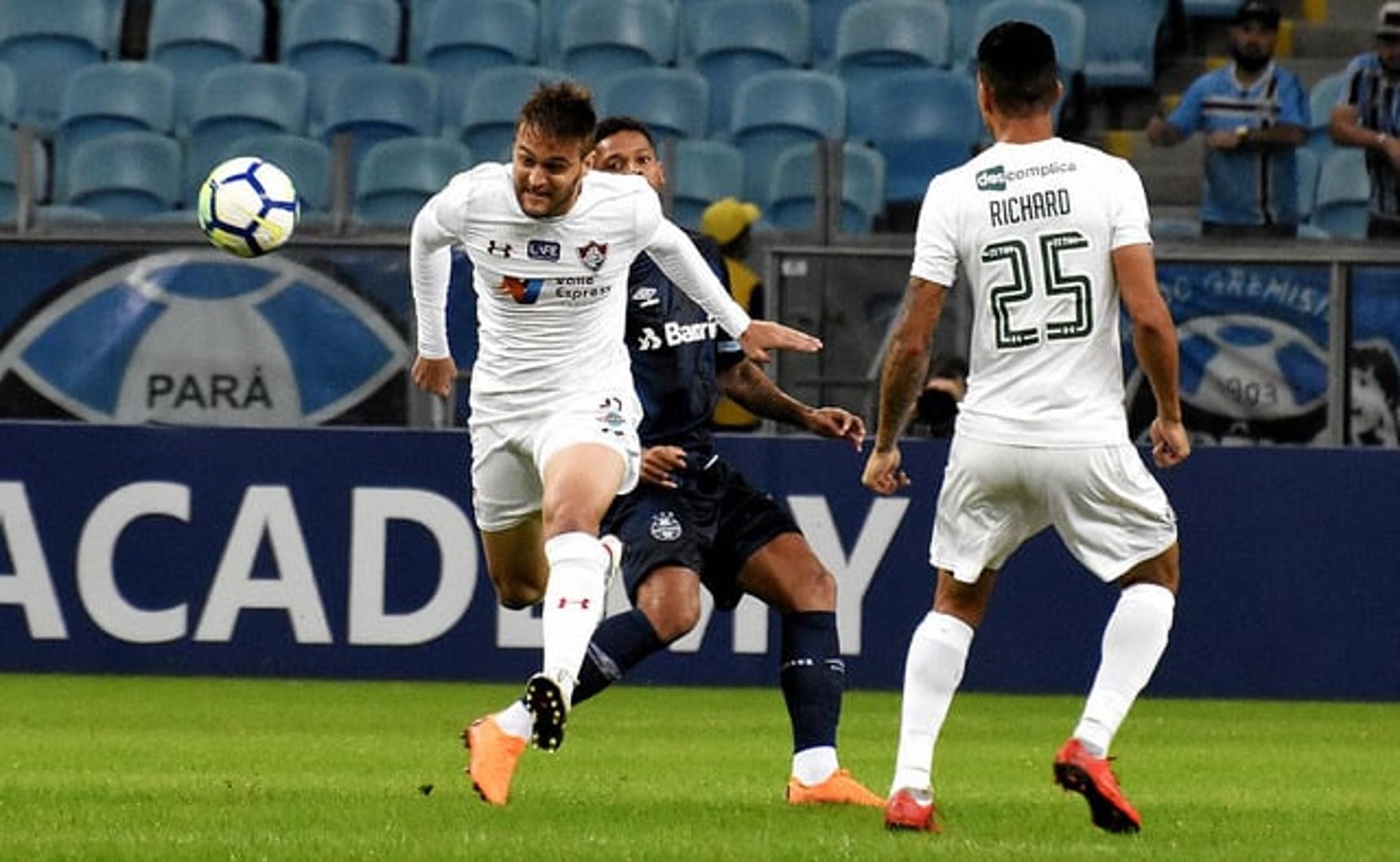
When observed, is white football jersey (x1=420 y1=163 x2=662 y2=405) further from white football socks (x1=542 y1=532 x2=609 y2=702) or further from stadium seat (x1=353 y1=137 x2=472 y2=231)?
stadium seat (x1=353 y1=137 x2=472 y2=231)

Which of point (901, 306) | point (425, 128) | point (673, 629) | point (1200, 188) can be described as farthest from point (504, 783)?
point (425, 128)

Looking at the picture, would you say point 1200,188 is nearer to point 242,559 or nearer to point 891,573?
point 891,573

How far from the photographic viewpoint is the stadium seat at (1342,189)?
14516 mm

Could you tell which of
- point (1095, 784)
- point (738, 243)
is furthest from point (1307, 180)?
point (1095, 784)

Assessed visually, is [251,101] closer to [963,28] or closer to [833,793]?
[963,28]

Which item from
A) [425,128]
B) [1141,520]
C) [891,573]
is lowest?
[891,573]

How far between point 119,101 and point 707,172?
3825 mm

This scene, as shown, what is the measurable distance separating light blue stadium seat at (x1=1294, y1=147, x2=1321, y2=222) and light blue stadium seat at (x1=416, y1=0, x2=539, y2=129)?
5.62 m

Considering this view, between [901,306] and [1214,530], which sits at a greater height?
[901,306]

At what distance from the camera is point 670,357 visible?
897cm

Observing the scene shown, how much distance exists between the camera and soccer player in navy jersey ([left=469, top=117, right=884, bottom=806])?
8.42m

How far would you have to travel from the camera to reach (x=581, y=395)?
328 inches

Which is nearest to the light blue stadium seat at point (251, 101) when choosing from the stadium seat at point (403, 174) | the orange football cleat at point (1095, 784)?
the stadium seat at point (403, 174)

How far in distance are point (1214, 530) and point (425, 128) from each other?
19.9 feet
